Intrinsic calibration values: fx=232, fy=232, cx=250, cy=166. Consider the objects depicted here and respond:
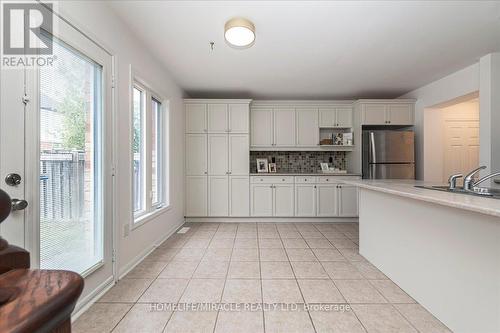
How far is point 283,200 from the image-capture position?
444 centimetres

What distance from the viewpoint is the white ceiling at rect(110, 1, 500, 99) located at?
2068 mm

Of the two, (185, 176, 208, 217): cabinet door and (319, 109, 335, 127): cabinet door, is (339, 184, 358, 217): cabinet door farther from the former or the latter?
(185, 176, 208, 217): cabinet door

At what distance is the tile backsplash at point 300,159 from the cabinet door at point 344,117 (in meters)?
0.63

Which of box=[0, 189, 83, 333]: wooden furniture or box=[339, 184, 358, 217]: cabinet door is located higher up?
box=[0, 189, 83, 333]: wooden furniture

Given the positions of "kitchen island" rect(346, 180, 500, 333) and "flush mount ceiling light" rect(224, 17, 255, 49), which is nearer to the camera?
"kitchen island" rect(346, 180, 500, 333)

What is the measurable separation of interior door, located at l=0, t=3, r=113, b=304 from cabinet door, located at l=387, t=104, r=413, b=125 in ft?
14.9

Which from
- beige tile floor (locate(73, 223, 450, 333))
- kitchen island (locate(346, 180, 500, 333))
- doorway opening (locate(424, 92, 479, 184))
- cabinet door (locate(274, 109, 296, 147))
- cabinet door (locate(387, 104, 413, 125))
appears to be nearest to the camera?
kitchen island (locate(346, 180, 500, 333))

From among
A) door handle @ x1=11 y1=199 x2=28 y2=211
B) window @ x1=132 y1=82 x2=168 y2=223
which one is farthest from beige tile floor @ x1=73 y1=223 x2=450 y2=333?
door handle @ x1=11 y1=199 x2=28 y2=211

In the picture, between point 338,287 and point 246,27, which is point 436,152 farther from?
point 246,27

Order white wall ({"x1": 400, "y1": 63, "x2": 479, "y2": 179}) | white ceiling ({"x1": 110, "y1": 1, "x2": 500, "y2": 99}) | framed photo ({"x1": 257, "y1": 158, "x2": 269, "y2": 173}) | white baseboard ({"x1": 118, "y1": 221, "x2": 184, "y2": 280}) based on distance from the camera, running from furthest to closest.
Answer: framed photo ({"x1": 257, "y1": 158, "x2": 269, "y2": 173}) → white wall ({"x1": 400, "y1": 63, "x2": 479, "y2": 179}) → white baseboard ({"x1": 118, "y1": 221, "x2": 184, "y2": 280}) → white ceiling ({"x1": 110, "y1": 1, "x2": 500, "y2": 99})

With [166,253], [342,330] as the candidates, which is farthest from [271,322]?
[166,253]

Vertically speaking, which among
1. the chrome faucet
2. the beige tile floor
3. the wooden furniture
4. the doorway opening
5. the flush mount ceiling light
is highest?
the flush mount ceiling light

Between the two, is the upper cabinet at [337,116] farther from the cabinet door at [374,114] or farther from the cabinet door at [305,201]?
the cabinet door at [305,201]

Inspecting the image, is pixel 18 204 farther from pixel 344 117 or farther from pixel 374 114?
pixel 374 114
